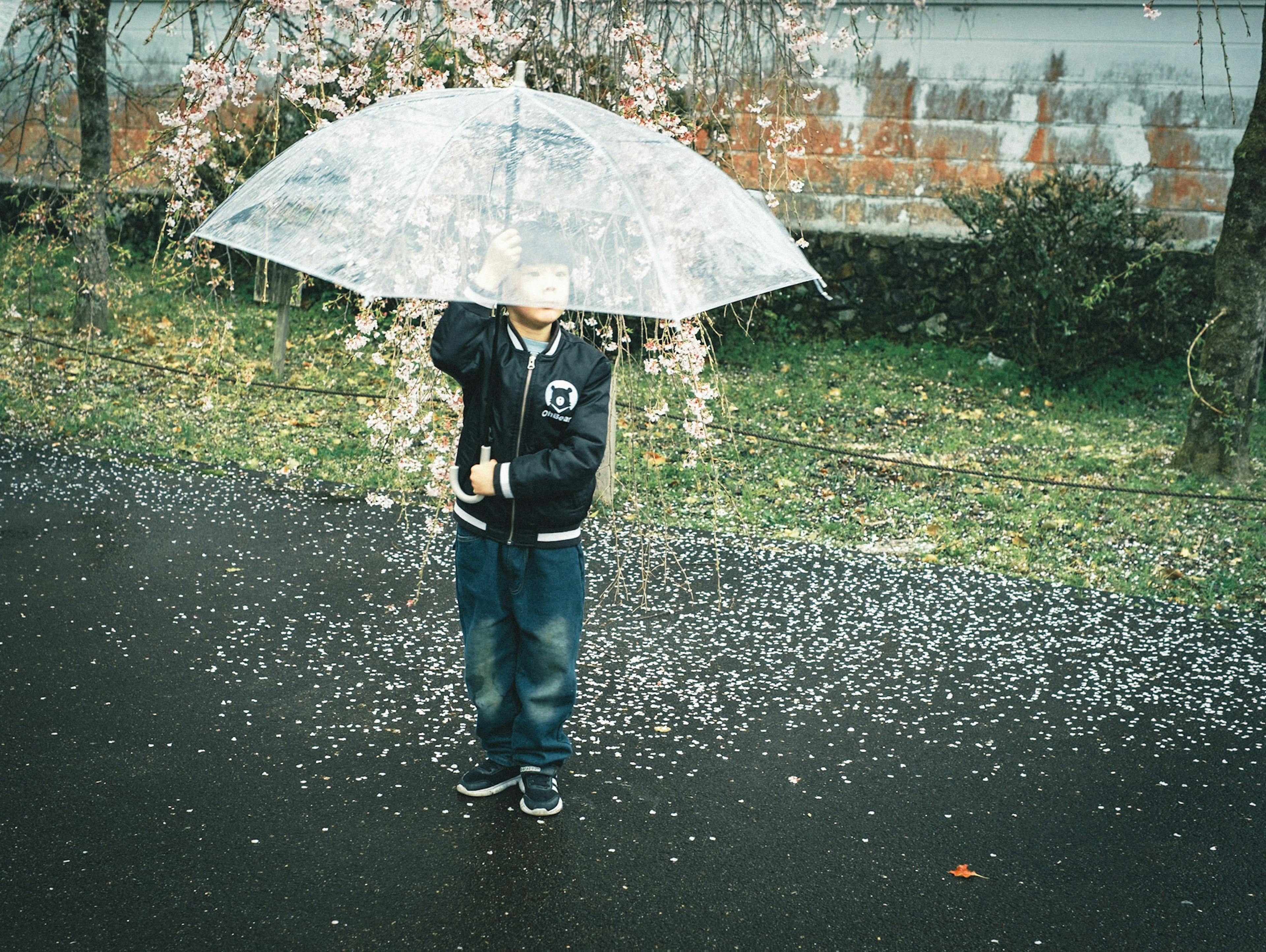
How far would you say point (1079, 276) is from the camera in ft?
31.0

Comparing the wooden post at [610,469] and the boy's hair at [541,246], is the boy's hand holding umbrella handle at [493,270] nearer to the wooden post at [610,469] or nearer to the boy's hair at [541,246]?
the boy's hair at [541,246]

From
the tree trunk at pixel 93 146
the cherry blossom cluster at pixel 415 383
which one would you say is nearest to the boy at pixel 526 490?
the cherry blossom cluster at pixel 415 383

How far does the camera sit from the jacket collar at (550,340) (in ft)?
10.2

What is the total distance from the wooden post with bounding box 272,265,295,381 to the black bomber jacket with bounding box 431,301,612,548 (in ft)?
21.2

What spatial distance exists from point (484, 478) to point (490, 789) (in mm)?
956

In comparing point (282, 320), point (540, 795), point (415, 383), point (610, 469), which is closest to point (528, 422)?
point (540, 795)

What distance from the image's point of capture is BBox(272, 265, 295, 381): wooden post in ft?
30.1

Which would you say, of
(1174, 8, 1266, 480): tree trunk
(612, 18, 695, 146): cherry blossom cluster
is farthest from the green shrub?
(612, 18, 695, 146): cherry blossom cluster

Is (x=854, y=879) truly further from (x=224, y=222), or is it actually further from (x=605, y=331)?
(x=605, y=331)

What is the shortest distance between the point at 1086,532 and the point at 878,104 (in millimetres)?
6165

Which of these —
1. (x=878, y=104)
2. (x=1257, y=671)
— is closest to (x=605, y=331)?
(x=1257, y=671)

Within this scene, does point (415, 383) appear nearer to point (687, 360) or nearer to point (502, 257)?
point (687, 360)

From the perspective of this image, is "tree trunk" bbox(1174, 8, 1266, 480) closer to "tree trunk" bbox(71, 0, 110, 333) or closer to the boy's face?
the boy's face

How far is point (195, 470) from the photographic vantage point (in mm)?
6945
